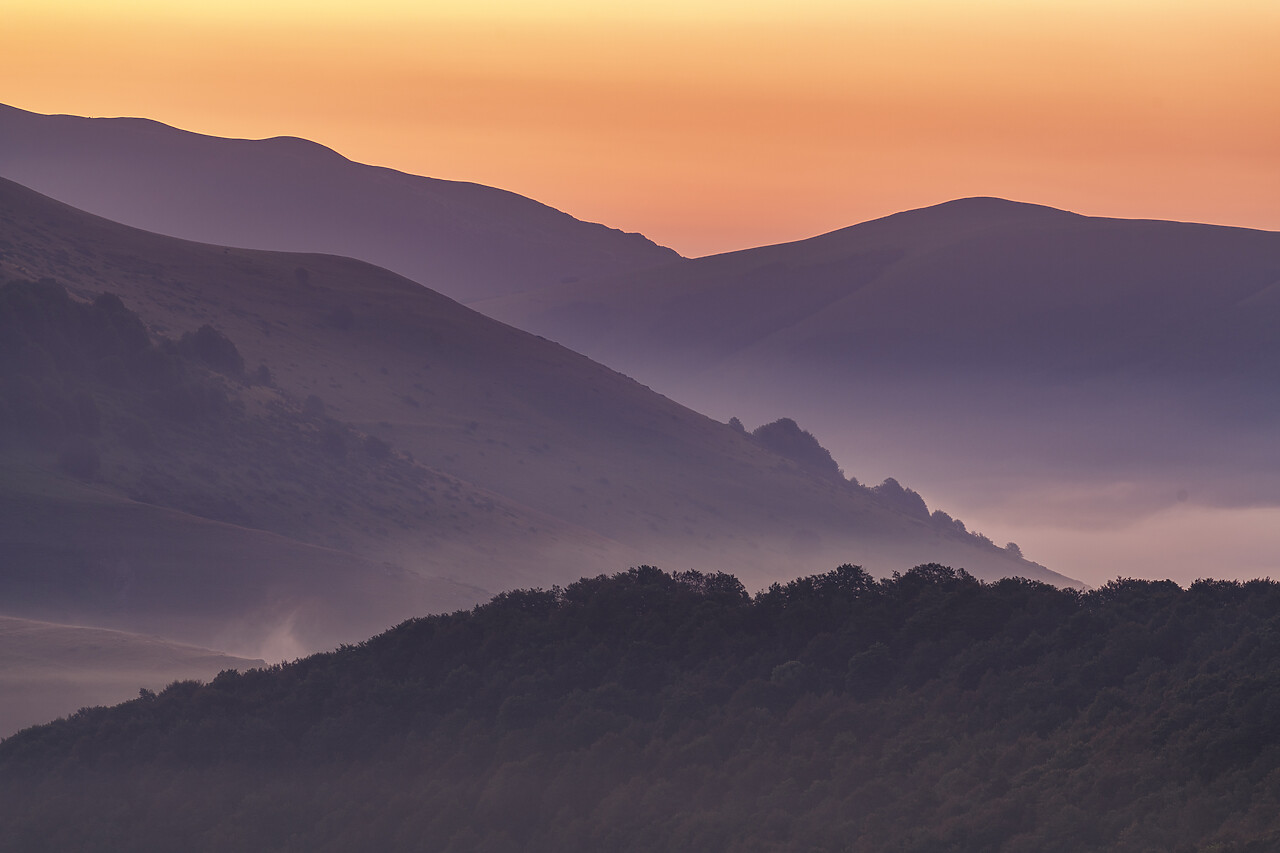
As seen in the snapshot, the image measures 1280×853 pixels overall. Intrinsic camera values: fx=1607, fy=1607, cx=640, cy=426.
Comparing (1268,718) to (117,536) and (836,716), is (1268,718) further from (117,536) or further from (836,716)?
(117,536)

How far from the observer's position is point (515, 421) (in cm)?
18225

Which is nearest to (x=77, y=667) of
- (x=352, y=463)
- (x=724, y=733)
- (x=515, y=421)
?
(x=724, y=733)

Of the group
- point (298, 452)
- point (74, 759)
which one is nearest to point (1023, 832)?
point (74, 759)

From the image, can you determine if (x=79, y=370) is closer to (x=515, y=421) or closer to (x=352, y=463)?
(x=352, y=463)

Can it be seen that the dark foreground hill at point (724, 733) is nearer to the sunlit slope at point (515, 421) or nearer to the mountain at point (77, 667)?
the mountain at point (77, 667)

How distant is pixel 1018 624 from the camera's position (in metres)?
37.9

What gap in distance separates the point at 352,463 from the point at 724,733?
123 meters

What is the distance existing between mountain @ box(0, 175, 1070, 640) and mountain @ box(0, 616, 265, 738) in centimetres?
2323

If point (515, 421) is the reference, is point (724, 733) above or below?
below

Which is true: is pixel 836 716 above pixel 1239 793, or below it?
above

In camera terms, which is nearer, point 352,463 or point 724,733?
point 724,733

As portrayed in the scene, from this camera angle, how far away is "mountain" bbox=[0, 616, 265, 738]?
250ft

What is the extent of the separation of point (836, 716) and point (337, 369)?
149 meters

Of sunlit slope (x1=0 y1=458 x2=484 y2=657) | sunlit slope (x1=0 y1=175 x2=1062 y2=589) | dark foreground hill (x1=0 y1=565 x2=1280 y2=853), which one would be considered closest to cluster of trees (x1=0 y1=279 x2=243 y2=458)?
sunlit slope (x1=0 y1=458 x2=484 y2=657)
